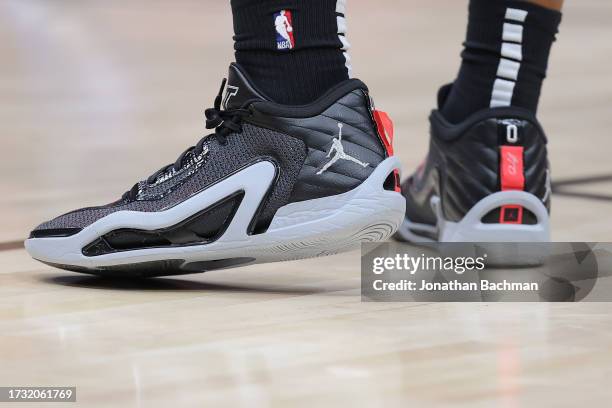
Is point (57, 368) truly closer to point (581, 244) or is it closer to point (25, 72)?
point (581, 244)

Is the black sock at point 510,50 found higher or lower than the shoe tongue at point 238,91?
higher

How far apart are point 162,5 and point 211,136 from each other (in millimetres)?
2760

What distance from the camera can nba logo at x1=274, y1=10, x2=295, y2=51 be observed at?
1.31m

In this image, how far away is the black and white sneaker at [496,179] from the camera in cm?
145

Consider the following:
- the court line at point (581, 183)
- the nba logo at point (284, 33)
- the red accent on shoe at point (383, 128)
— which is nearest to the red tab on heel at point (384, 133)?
the red accent on shoe at point (383, 128)

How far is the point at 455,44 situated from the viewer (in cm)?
361

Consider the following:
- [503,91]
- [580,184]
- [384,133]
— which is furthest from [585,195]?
[384,133]

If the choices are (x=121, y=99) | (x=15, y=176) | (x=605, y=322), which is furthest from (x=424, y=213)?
(x=121, y=99)

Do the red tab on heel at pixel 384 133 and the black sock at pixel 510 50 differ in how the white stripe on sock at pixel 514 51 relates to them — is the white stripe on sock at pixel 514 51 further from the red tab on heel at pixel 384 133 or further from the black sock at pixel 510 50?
the red tab on heel at pixel 384 133

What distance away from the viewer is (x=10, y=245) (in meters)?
1.58

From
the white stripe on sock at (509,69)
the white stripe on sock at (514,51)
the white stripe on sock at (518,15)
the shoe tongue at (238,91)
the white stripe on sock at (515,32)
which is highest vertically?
the white stripe on sock at (518,15)

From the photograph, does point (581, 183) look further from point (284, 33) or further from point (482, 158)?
point (284, 33)

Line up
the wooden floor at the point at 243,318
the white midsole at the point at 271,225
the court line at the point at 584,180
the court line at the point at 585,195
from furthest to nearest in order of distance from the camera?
the court line at the point at 584,180 < the court line at the point at 585,195 < the white midsole at the point at 271,225 < the wooden floor at the point at 243,318

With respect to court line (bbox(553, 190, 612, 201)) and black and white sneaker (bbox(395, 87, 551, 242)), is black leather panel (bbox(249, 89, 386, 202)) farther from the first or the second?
court line (bbox(553, 190, 612, 201))
